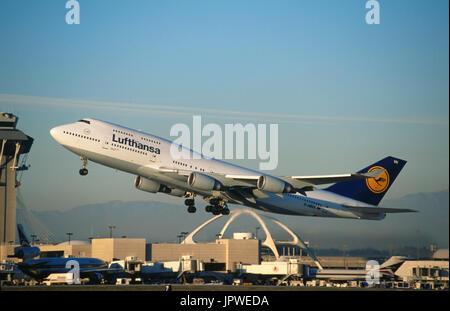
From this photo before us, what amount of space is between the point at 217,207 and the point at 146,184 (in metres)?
8.30

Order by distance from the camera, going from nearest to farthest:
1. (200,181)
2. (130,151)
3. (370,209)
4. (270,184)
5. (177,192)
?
(130,151)
(200,181)
(270,184)
(177,192)
(370,209)

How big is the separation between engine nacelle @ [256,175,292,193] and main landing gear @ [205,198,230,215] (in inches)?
258

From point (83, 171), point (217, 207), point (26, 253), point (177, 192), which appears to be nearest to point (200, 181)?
point (217, 207)

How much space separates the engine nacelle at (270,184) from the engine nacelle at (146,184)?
12888mm

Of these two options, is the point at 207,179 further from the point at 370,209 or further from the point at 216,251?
the point at 216,251

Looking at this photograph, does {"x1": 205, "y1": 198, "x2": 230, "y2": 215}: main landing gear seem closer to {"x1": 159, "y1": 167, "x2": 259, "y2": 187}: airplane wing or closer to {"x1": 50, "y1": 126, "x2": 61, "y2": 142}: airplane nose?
{"x1": 159, "y1": 167, "x2": 259, "y2": 187}: airplane wing

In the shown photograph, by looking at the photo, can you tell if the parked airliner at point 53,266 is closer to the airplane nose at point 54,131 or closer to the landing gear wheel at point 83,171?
the landing gear wheel at point 83,171

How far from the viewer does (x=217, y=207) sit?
7462 cm

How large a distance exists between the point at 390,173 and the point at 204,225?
383ft
